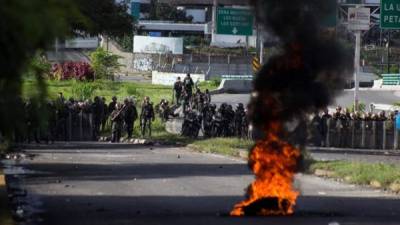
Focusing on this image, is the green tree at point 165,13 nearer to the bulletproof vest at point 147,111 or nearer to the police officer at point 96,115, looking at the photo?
the police officer at point 96,115

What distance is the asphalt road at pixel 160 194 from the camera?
14055mm

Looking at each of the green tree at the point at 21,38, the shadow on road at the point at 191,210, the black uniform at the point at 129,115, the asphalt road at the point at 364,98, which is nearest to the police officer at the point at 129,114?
the black uniform at the point at 129,115

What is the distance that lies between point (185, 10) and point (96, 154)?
10281 cm

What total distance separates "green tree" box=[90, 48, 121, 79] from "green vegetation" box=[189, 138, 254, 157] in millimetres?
32580

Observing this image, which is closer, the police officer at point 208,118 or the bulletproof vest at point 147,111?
the police officer at point 208,118

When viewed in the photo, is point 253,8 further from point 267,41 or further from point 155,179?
point 155,179

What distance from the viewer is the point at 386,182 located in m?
19.4

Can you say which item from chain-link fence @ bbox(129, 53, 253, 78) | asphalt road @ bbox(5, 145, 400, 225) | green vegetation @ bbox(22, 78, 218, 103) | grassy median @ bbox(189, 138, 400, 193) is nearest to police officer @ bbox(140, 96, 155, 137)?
green vegetation @ bbox(22, 78, 218, 103)

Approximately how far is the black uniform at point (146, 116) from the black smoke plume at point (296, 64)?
2214cm

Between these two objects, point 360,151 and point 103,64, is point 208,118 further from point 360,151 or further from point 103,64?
point 103,64

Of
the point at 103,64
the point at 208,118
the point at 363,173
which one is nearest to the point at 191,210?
the point at 363,173

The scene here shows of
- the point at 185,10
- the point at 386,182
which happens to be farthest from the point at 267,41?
the point at 185,10

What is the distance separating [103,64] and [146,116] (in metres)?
30.1

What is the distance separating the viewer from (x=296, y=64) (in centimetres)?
1369
